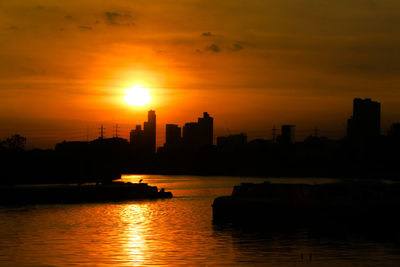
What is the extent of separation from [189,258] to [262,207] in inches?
1174

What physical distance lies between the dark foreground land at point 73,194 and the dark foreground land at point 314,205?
4895cm

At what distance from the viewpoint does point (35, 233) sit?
197ft

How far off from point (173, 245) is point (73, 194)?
7285cm

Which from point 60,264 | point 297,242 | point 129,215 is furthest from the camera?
point 129,215

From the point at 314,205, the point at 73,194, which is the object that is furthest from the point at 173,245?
the point at 73,194

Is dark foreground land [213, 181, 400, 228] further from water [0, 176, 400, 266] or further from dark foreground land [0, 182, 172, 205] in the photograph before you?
dark foreground land [0, 182, 172, 205]

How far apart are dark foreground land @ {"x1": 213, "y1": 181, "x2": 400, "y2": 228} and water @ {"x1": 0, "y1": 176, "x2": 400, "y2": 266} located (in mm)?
4512

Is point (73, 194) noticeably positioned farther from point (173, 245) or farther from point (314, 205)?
point (173, 245)

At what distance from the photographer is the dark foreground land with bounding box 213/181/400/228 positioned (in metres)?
67.8

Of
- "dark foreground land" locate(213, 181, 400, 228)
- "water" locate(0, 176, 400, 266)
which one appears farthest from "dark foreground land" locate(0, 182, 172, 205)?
"dark foreground land" locate(213, 181, 400, 228)

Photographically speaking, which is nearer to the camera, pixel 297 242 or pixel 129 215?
pixel 297 242

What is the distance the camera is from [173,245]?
5084 cm

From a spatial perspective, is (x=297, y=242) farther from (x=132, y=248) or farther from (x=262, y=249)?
(x=132, y=248)

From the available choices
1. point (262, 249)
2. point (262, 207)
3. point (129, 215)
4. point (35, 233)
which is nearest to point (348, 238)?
point (262, 249)
